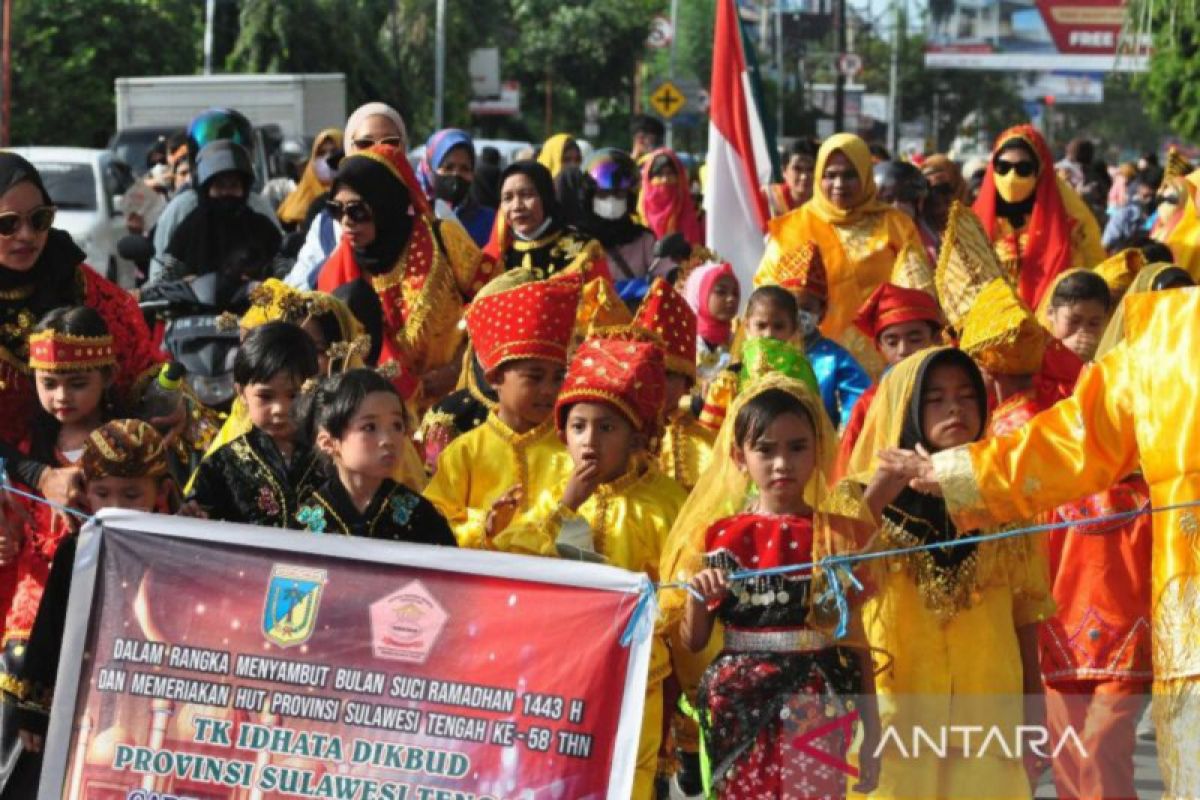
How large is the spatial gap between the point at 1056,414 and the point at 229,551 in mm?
1879

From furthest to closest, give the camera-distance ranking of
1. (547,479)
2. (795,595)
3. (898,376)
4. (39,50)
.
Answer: (39,50) → (547,479) → (898,376) → (795,595)

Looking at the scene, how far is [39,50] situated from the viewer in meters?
41.4

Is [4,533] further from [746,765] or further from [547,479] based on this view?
[746,765]

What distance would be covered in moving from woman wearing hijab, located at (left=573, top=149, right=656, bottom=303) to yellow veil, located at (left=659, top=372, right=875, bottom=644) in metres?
6.09

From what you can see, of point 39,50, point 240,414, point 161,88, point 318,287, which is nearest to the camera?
point 240,414

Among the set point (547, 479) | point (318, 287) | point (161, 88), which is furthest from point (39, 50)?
point (547, 479)

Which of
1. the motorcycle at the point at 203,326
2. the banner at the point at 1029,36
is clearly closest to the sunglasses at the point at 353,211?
the motorcycle at the point at 203,326

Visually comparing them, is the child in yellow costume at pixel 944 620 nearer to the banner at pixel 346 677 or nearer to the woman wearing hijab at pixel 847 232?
the banner at pixel 346 677

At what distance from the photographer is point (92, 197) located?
77.3ft

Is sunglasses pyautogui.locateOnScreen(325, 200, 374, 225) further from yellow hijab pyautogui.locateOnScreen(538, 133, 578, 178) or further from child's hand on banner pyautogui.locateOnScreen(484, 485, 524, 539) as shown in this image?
yellow hijab pyautogui.locateOnScreen(538, 133, 578, 178)

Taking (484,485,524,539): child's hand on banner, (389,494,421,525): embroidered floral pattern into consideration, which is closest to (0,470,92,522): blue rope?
(389,494,421,525): embroidered floral pattern

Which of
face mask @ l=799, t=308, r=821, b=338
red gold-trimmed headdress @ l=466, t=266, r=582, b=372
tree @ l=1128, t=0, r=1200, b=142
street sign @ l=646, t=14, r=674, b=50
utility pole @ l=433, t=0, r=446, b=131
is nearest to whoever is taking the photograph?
red gold-trimmed headdress @ l=466, t=266, r=582, b=372

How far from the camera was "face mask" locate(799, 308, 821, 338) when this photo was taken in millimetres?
9523

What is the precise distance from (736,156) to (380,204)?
5.46 meters
